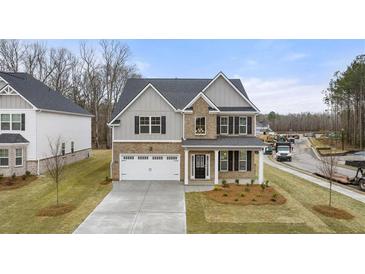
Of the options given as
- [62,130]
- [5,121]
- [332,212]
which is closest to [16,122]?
[5,121]

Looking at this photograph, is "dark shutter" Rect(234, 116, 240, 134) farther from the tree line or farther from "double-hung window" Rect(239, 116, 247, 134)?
the tree line

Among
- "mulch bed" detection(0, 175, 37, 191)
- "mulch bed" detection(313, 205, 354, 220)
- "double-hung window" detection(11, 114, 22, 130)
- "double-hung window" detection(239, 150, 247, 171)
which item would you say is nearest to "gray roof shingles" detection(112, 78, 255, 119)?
"double-hung window" detection(239, 150, 247, 171)

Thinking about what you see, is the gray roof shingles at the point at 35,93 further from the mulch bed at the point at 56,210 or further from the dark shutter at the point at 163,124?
the mulch bed at the point at 56,210

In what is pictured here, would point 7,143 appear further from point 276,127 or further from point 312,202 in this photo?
point 276,127

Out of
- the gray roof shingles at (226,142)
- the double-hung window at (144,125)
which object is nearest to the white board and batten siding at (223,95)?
the gray roof shingles at (226,142)

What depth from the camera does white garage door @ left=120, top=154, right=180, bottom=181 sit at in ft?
67.6

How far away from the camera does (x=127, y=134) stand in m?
20.6

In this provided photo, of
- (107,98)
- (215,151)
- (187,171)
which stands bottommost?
(187,171)

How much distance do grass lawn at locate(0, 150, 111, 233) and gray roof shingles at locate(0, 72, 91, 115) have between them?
20.1ft

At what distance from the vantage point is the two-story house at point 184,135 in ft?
65.5

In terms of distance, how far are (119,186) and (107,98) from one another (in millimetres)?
32320

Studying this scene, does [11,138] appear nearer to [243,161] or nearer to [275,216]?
[243,161]

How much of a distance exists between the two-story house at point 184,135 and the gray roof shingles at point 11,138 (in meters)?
7.34
